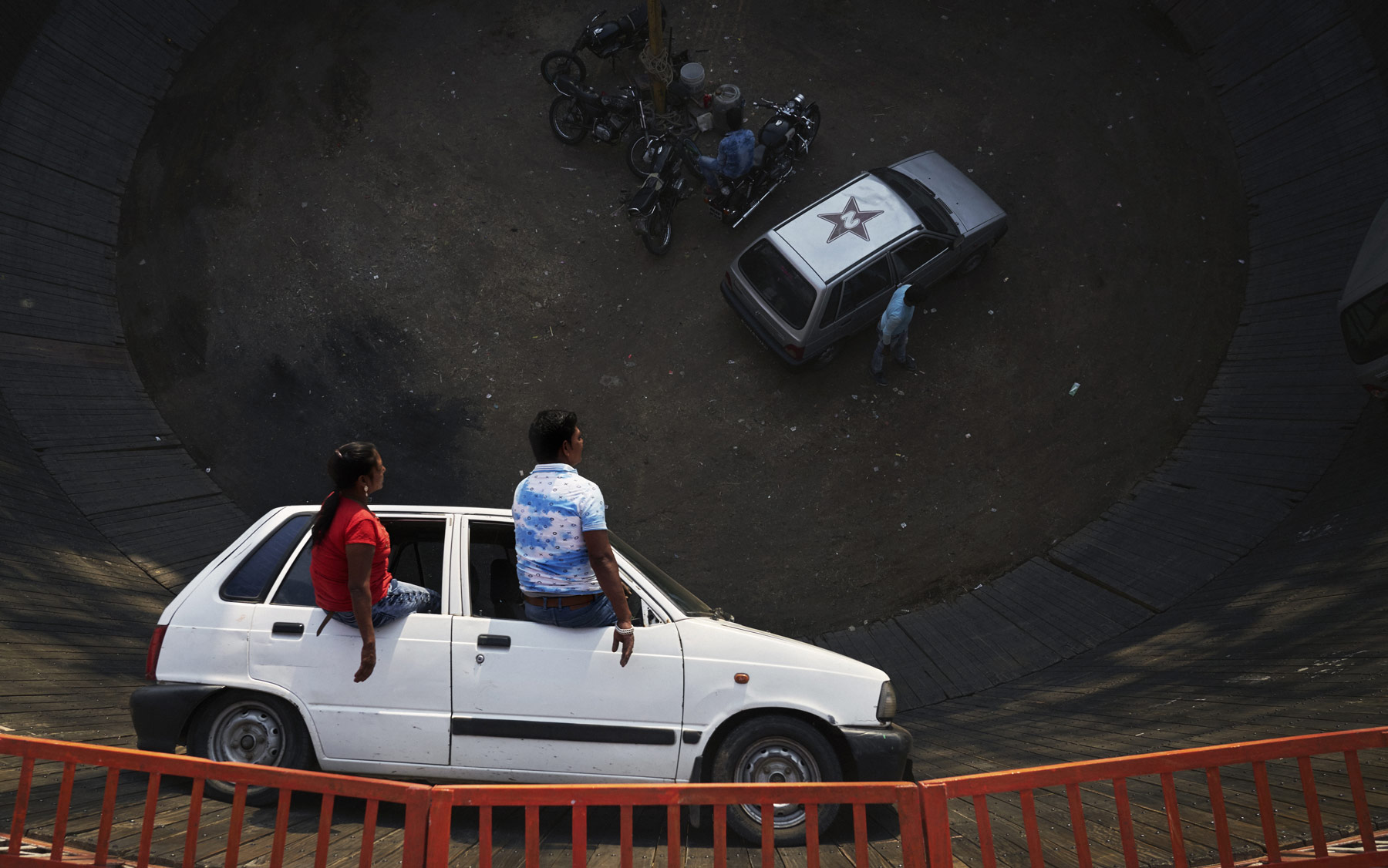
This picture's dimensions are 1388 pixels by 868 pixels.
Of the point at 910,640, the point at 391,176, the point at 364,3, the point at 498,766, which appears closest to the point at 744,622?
the point at 910,640

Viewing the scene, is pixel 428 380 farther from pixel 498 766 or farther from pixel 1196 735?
pixel 1196 735

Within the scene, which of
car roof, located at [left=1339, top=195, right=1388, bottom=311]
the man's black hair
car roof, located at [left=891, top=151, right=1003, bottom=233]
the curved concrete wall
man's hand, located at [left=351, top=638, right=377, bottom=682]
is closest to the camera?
the man's black hair

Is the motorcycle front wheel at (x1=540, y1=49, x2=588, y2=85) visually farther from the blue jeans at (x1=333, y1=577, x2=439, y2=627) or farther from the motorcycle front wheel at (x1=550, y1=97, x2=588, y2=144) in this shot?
the blue jeans at (x1=333, y1=577, x2=439, y2=627)

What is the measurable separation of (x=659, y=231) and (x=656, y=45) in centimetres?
255

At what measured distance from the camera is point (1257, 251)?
35.0ft

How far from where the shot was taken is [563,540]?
448 cm

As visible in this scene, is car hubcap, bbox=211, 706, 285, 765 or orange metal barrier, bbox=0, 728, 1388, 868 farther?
car hubcap, bbox=211, 706, 285, 765

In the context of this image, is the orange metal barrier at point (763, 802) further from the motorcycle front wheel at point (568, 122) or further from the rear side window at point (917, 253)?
the motorcycle front wheel at point (568, 122)

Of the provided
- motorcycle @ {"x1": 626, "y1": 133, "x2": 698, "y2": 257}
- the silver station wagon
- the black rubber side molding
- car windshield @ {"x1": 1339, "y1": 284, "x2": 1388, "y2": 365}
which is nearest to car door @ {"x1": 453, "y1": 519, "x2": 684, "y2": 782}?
the black rubber side molding

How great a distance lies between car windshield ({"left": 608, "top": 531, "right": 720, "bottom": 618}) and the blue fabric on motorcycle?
267 inches

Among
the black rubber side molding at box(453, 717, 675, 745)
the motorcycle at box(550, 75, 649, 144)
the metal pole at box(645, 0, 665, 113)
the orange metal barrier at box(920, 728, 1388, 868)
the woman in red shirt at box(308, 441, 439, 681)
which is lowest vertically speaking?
the orange metal barrier at box(920, 728, 1388, 868)

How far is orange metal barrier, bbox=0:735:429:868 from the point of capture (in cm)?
379

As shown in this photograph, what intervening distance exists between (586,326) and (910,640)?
211 inches

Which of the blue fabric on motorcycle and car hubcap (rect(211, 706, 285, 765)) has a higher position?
the blue fabric on motorcycle
